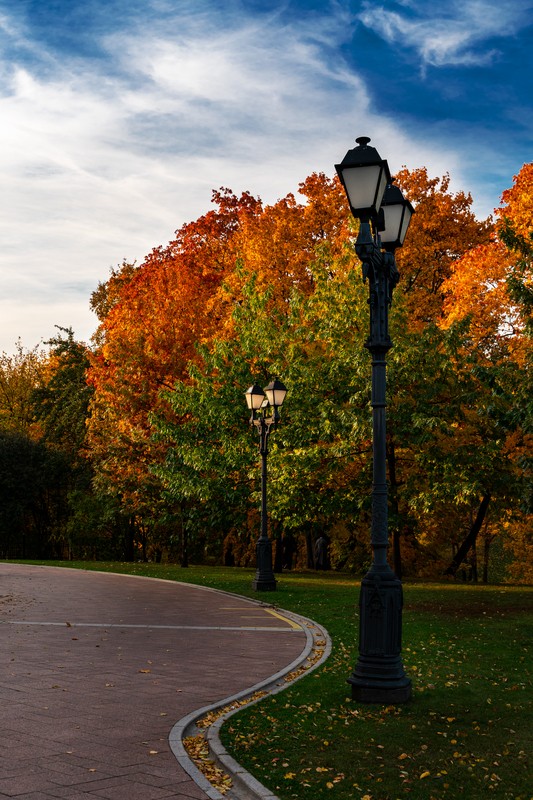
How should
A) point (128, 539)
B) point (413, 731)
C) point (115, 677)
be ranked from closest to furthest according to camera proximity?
point (413, 731), point (115, 677), point (128, 539)

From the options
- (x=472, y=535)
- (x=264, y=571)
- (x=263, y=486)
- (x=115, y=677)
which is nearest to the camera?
(x=115, y=677)

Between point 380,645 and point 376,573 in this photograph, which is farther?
point 376,573

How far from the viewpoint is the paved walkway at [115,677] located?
6.05 meters

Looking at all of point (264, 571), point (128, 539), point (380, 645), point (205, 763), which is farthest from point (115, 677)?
point (128, 539)

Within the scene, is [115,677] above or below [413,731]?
below

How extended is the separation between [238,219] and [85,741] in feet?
108

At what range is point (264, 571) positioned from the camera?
2042cm

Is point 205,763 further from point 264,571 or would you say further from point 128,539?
point 128,539

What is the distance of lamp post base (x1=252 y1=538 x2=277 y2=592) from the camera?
20.3 metres

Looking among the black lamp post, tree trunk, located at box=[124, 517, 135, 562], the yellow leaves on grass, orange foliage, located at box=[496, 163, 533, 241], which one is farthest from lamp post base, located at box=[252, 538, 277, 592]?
tree trunk, located at box=[124, 517, 135, 562]

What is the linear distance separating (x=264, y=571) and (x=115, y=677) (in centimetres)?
1094

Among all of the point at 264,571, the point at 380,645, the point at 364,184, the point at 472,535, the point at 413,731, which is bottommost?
the point at 413,731

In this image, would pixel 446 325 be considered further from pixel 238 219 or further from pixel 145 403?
Result: pixel 238 219

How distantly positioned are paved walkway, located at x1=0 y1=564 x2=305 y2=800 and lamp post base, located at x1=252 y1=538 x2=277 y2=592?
4.50 feet
